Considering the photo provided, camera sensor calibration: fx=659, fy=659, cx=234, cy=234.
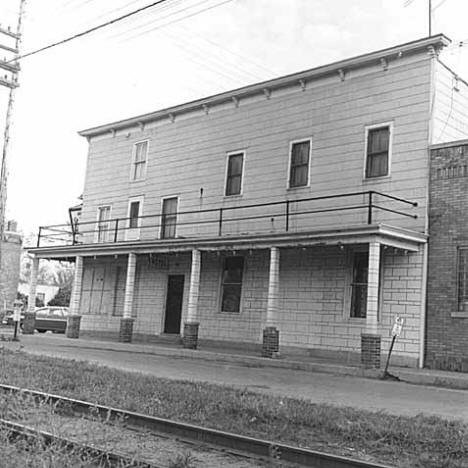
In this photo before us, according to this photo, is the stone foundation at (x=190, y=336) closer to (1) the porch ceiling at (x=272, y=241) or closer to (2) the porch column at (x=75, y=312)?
(1) the porch ceiling at (x=272, y=241)

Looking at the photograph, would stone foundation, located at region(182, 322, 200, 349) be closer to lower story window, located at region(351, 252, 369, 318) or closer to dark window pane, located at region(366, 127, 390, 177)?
lower story window, located at region(351, 252, 369, 318)

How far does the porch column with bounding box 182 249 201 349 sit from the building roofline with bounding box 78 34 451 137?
595 centimetres

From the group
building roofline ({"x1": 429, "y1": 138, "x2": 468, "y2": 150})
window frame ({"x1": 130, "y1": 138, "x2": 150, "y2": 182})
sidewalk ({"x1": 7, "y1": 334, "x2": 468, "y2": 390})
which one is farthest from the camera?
window frame ({"x1": 130, "y1": 138, "x2": 150, "y2": 182})

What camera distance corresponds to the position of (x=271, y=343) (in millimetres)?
18547

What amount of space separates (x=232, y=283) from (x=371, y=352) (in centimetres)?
759

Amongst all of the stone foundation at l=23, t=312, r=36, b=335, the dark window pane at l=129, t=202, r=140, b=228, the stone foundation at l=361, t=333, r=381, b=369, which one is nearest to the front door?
the dark window pane at l=129, t=202, r=140, b=228

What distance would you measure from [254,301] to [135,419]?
1376cm

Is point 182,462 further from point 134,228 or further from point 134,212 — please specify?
point 134,212

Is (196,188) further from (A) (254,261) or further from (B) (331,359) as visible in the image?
(B) (331,359)

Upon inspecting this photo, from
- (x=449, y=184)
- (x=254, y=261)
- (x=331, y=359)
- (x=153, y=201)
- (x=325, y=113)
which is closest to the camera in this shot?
(x=449, y=184)

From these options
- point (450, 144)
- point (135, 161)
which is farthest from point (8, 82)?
point (450, 144)

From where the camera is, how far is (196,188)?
24516mm

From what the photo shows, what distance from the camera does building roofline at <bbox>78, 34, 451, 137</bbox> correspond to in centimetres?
1833

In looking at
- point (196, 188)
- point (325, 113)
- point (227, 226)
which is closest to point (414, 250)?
point (325, 113)
